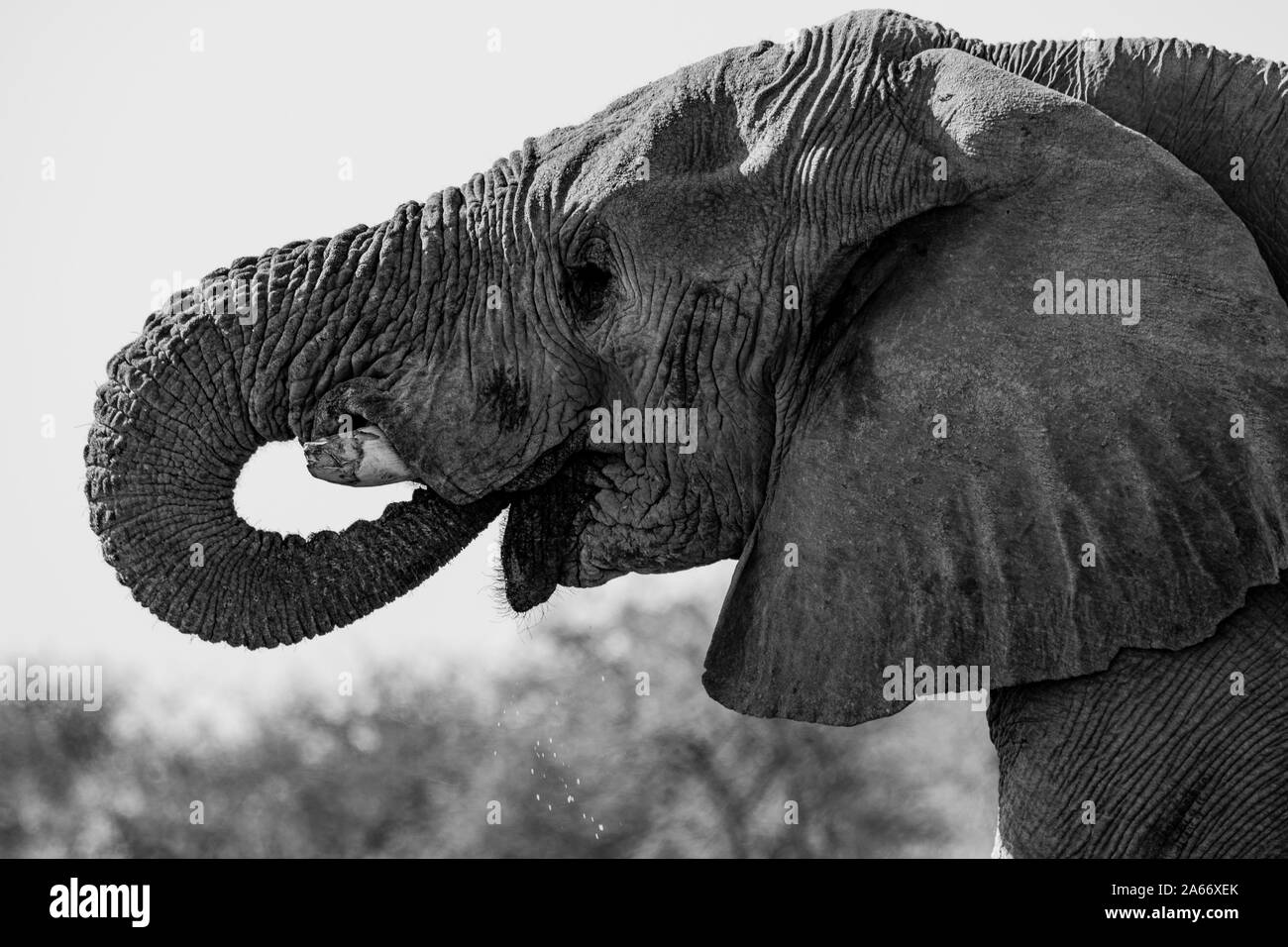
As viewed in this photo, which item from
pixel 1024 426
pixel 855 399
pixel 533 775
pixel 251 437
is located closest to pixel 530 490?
pixel 251 437

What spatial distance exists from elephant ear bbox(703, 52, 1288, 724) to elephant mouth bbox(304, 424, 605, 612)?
0.54m

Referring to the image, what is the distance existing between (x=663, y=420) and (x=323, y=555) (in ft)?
3.12

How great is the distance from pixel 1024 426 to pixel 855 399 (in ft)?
1.37

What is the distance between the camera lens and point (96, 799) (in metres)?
24.9

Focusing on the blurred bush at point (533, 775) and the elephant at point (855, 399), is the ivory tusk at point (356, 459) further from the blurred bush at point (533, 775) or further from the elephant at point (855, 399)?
the blurred bush at point (533, 775)

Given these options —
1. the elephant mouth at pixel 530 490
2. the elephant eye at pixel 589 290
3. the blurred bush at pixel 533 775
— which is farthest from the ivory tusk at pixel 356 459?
the blurred bush at pixel 533 775

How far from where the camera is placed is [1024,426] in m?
5.49

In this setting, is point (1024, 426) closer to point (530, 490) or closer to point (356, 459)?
point (530, 490)

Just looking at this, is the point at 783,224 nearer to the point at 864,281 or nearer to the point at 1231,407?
the point at 864,281

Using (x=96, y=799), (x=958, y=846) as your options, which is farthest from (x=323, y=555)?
(x=96, y=799)

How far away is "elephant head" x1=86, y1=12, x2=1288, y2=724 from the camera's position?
541cm

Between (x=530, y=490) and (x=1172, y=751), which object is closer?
(x=1172, y=751)

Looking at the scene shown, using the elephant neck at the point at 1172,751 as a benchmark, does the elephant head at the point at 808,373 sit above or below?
above

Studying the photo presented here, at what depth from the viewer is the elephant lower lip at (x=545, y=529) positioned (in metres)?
6.05
